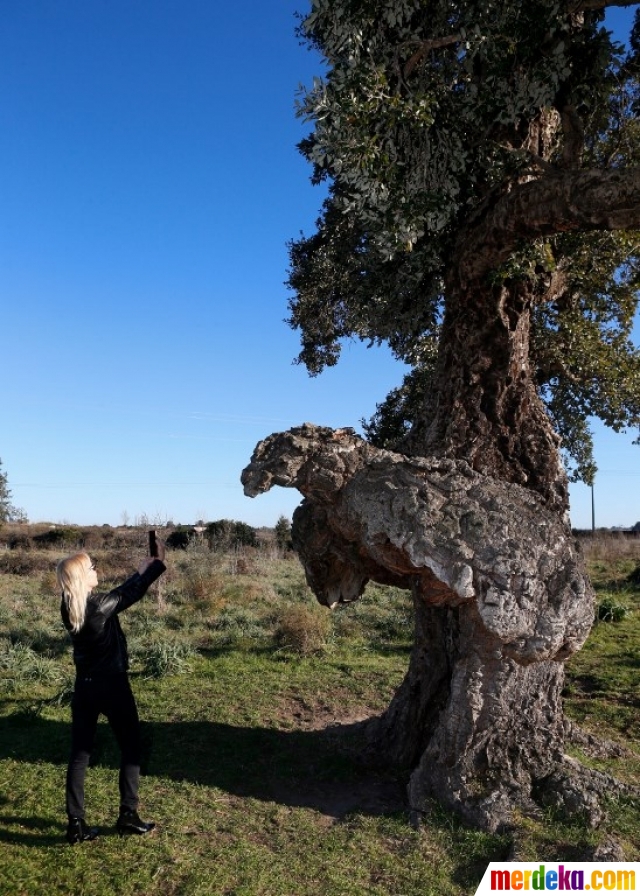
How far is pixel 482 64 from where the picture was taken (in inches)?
312

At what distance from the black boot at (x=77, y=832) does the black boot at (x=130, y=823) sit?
→ 0.64 feet

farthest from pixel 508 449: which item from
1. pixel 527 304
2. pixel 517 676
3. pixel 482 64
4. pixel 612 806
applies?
pixel 482 64

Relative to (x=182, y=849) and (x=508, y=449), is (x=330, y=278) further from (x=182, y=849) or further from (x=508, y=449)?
(x=182, y=849)

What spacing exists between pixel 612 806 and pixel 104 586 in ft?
54.7

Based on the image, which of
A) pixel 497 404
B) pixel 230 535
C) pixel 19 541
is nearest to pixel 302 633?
pixel 497 404

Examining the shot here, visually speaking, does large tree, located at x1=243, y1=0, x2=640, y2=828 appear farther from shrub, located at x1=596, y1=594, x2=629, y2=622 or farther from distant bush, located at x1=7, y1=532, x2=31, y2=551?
distant bush, located at x1=7, y1=532, x2=31, y2=551

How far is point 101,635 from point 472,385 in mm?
4278

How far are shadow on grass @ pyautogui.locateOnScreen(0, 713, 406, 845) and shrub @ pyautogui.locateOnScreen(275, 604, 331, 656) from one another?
12.5ft

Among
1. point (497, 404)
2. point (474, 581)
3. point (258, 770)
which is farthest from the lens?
point (497, 404)

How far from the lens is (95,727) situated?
18.7ft

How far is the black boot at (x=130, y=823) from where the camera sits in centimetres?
574

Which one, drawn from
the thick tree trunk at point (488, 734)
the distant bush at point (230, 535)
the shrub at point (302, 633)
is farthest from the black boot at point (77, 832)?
the distant bush at point (230, 535)

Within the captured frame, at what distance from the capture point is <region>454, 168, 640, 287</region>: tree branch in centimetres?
626

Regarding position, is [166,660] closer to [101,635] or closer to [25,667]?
[25,667]
